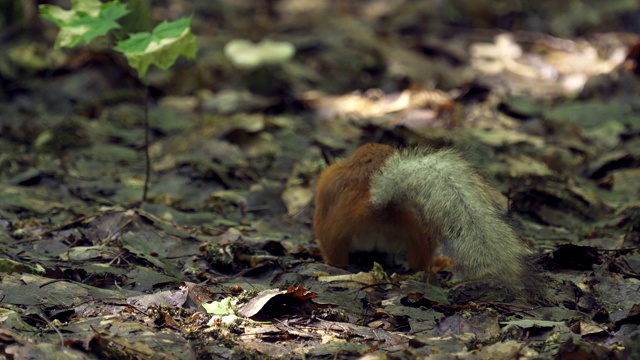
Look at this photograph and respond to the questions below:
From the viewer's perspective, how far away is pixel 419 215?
4.02 meters

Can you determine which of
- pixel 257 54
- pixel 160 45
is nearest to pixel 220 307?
pixel 160 45

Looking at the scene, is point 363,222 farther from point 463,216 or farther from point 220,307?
point 220,307

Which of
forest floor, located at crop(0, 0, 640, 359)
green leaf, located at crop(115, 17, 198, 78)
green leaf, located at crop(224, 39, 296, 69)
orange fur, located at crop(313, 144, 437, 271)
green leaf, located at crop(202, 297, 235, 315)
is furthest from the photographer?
green leaf, located at crop(224, 39, 296, 69)

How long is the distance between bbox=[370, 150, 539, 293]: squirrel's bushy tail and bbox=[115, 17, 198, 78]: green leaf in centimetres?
161

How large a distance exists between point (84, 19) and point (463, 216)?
2.70m

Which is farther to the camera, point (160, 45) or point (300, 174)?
point (300, 174)

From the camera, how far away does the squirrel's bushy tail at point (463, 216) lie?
3646 millimetres

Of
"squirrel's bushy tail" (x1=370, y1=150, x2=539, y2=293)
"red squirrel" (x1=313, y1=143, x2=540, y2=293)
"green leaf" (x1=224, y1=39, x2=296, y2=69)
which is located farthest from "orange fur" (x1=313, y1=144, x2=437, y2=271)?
"green leaf" (x1=224, y1=39, x2=296, y2=69)

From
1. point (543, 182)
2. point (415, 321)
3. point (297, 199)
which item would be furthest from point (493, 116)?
point (415, 321)

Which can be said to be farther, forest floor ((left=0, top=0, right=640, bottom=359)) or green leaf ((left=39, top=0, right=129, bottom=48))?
green leaf ((left=39, top=0, right=129, bottom=48))

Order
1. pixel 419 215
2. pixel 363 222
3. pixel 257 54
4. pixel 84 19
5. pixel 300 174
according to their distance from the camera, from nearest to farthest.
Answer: pixel 419 215, pixel 363 222, pixel 84 19, pixel 300 174, pixel 257 54

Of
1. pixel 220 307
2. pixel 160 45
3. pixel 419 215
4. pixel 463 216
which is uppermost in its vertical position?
pixel 160 45

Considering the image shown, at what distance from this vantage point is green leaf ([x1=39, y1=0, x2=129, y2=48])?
4.93 meters

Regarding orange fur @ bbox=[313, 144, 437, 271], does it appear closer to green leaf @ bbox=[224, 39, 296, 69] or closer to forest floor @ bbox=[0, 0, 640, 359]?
forest floor @ bbox=[0, 0, 640, 359]
